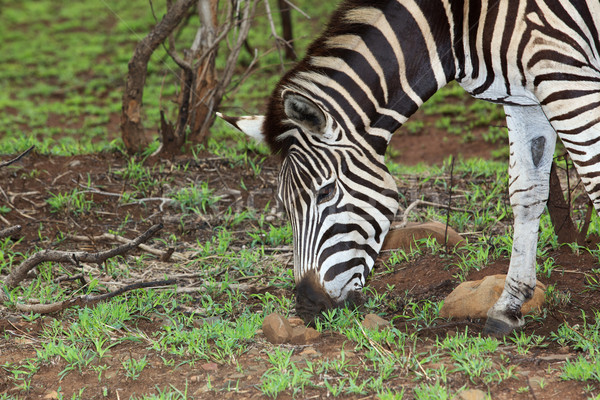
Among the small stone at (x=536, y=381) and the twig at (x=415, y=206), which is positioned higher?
the small stone at (x=536, y=381)

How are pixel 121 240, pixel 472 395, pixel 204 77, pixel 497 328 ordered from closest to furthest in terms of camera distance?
pixel 472 395 < pixel 497 328 < pixel 121 240 < pixel 204 77

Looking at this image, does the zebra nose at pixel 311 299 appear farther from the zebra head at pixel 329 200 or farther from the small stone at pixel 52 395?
the small stone at pixel 52 395

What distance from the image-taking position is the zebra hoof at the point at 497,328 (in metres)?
3.90

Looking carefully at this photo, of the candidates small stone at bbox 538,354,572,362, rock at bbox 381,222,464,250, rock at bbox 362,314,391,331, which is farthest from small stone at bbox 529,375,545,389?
rock at bbox 381,222,464,250

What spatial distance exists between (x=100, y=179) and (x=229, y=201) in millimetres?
1446

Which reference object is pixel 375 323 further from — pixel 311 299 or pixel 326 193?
pixel 326 193

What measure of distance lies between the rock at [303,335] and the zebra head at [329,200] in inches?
4.5

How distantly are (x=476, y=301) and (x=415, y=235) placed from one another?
1.25m

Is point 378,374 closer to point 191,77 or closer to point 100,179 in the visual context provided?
point 100,179

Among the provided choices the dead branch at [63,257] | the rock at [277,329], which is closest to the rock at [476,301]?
the rock at [277,329]

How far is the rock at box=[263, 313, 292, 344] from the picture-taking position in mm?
3766

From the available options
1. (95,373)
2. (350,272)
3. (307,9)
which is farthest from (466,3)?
(307,9)

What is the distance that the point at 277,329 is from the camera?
3.78m

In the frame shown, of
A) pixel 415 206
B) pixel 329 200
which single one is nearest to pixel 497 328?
pixel 329 200
